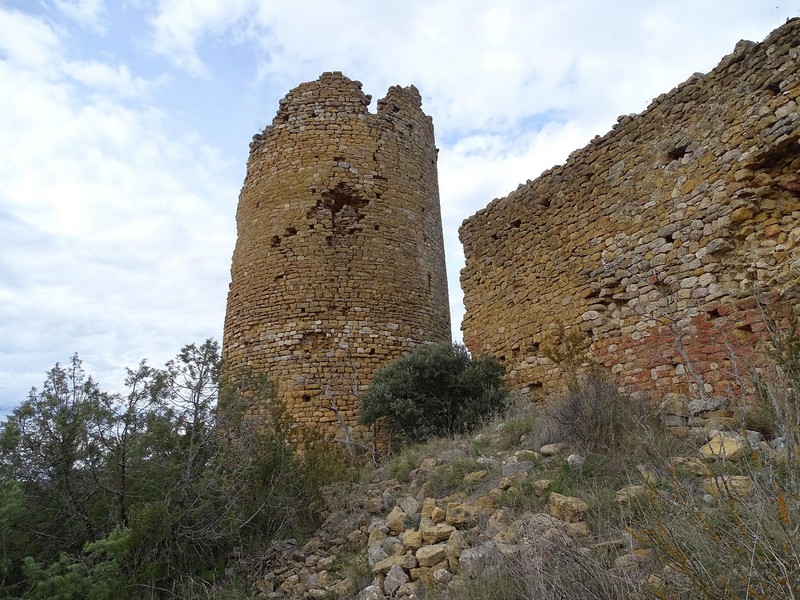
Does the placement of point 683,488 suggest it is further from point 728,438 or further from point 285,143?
point 285,143

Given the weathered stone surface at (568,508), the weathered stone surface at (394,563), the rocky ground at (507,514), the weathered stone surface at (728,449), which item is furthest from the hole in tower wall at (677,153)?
the weathered stone surface at (394,563)

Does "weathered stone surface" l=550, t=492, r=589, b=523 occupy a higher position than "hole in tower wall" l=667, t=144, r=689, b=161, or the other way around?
"hole in tower wall" l=667, t=144, r=689, b=161

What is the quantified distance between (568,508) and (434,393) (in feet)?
15.8

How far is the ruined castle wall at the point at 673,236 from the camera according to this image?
5000 mm

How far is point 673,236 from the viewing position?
5.81 metres

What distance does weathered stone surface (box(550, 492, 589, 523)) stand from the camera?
3.20 metres

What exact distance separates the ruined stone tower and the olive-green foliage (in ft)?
4.48

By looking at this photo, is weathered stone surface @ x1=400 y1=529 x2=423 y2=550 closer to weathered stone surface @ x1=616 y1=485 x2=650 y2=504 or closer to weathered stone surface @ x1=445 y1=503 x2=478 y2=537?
weathered stone surface @ x1=445 y1=503 x2=478 y2=537

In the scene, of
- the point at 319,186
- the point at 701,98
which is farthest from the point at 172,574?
the point at 319,186

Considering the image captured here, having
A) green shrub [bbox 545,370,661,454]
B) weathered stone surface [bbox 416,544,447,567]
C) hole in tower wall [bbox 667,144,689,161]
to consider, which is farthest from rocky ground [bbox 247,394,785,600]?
hole in tower wall [bbox 667,144,689,161]

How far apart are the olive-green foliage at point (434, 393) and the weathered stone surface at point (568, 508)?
150 inches

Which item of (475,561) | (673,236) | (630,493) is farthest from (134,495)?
(673,236)

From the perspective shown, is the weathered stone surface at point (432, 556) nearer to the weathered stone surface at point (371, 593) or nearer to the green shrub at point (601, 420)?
the weathered stone surface at point (371, 593)

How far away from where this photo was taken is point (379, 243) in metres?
10.4
